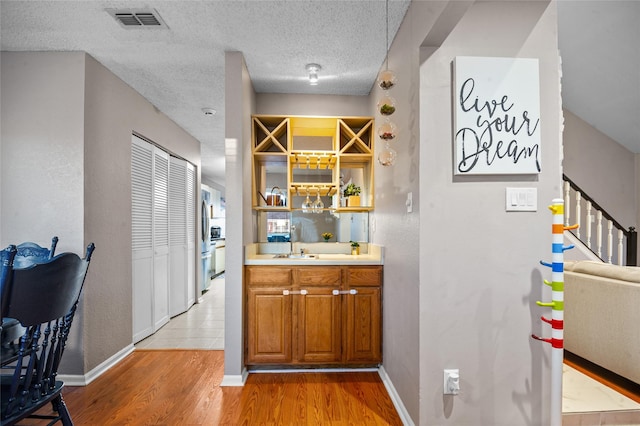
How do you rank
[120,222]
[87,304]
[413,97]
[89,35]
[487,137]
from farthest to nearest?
[120,222], [87,304], [89,35], [413,97], [487,137]

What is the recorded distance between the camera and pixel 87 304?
98.9 inches

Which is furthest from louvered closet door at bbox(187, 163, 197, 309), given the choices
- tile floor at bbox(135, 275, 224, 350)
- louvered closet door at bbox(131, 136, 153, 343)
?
louvered closet door at bbox(131, 136, 153, 343)

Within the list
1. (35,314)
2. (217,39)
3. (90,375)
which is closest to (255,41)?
(217,39)

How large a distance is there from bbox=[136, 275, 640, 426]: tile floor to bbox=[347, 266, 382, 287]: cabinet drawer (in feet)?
4.72

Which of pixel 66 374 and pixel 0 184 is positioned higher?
pixel 0 184

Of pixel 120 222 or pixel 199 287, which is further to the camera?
pixel 199 287

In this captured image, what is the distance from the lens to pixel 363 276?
2.76 meters

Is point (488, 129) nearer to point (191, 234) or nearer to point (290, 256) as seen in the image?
point (290, 256)

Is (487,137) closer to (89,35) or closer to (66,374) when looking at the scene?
(89,35)

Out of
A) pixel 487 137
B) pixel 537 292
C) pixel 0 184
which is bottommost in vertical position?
pixel 537 292

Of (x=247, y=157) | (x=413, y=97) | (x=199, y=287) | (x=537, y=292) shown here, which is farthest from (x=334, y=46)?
(x=199, y=287)

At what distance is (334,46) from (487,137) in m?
1.39

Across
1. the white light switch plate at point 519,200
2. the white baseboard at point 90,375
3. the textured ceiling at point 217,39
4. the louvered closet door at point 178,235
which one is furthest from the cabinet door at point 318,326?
the louvered closet door at point 178,235

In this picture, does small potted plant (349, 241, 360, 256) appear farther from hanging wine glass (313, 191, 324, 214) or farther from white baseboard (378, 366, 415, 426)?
white baseboard (378, 366, 415, 426)
